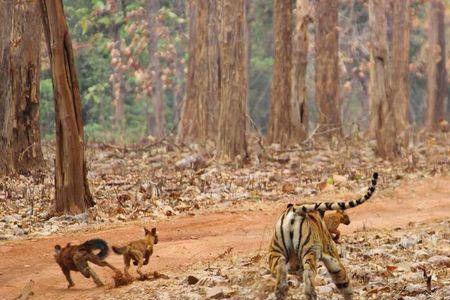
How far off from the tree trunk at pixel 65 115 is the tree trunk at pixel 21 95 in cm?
447

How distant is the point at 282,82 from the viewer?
23.0 meters

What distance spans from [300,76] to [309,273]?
649 inches

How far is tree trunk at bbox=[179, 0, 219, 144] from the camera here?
80.8 ft

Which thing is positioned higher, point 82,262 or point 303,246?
point 303,246

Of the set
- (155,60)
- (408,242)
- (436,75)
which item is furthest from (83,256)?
(155,60)

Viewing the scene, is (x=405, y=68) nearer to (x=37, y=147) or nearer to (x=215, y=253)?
(x=37, y=147)

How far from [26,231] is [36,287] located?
3507 mm

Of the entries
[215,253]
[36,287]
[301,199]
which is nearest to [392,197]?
[301,199]

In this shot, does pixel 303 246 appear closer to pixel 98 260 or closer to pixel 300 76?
pixel 98 260

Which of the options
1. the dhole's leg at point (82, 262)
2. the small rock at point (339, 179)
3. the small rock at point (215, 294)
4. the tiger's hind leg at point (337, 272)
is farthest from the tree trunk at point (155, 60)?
the tiger's hind leg at point (337, 272)

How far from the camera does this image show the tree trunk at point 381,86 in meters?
21.1

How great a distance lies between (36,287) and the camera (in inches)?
377

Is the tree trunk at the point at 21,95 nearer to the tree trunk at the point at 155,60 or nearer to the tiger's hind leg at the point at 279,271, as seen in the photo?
the tiger's hind leg at the point at 279,271

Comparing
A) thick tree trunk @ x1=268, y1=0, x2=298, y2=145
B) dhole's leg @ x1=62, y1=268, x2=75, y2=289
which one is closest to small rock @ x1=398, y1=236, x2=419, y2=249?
dhole's leg @ x1=62, y1=268, x2=75, y2=289
